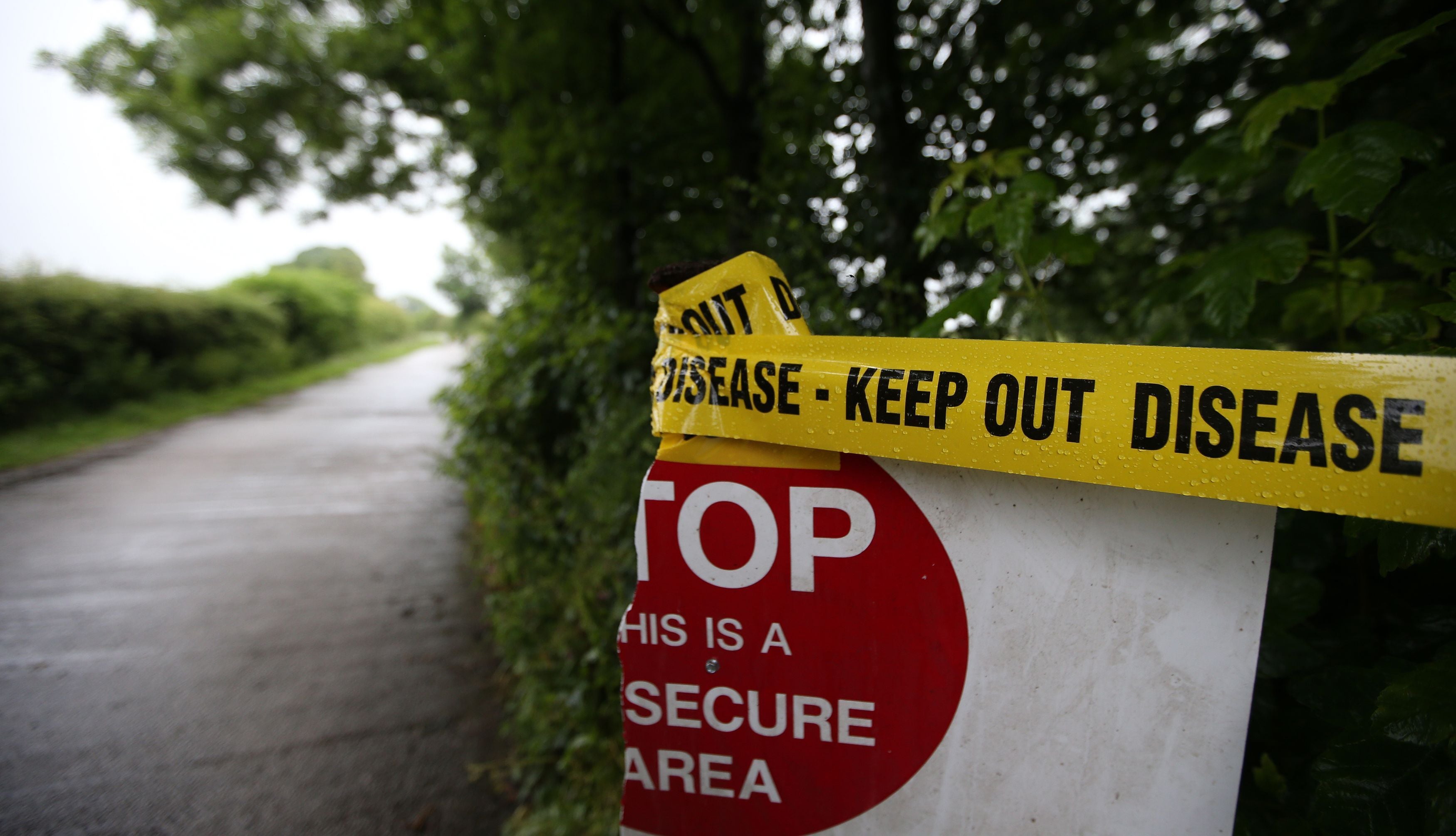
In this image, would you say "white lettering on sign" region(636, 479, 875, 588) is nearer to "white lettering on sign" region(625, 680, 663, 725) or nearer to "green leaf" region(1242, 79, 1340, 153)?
"white lettering on sign" region(625, 680, 663, 725)

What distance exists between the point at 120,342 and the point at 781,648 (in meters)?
16.1

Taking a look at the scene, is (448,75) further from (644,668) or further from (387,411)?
(387,411)

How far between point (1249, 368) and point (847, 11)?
3.46 metres

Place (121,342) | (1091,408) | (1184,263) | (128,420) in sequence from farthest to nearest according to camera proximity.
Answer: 1. (121,342)
2. (128,420)
3. (1184,263)
4. (1091,408)

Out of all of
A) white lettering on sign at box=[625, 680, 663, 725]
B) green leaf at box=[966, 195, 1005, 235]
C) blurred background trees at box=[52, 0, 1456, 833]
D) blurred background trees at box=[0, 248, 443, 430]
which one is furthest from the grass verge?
green leaf at box=[966, 195, 1005, 235]

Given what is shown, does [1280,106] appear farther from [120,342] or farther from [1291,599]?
[120,342]

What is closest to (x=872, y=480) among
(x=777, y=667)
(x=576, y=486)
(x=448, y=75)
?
(x=777, y=667)

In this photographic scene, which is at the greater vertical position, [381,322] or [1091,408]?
[381,322]

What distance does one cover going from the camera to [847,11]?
136 inches

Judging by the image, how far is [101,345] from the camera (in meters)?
11.5

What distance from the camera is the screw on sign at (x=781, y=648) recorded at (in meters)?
1.06

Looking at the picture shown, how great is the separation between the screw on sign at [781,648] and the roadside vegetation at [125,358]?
35.2ft

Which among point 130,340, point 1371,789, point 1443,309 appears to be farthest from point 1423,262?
point 130,340

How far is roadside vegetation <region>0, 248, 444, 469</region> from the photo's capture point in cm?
959
